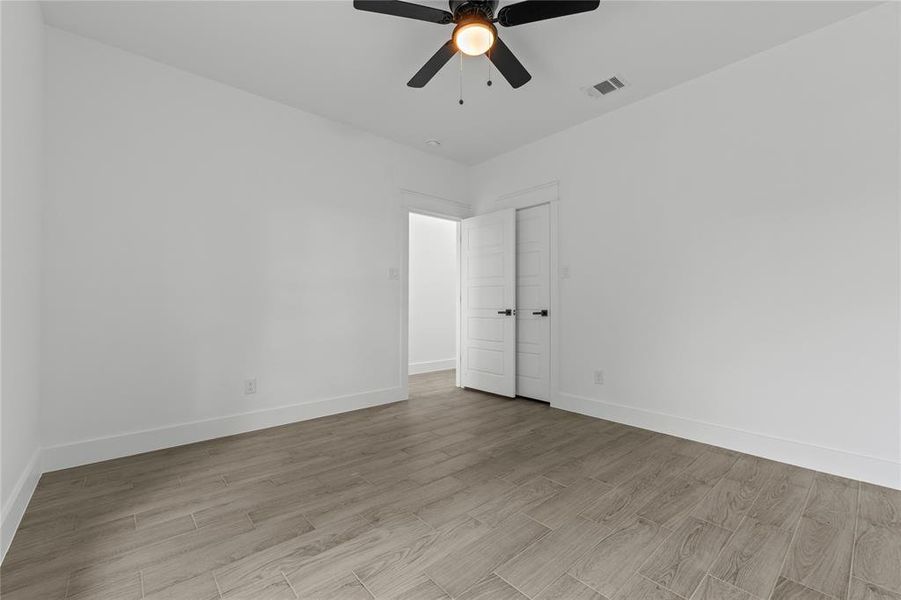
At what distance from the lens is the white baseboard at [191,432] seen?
2572 mm

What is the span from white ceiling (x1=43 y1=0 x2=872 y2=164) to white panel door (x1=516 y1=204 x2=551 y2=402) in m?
1.25

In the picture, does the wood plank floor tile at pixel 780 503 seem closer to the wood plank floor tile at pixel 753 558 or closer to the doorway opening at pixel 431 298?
the wood plank floor tile at pixel 753 558

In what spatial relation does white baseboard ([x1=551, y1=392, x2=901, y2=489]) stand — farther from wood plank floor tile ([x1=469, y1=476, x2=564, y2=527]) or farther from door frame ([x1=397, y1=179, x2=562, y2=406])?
wood plank floor tile ([x1=469, y1=476, x2=564, y2=527])

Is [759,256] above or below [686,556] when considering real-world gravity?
above

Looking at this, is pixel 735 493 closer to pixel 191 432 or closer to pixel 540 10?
pixel 540 10

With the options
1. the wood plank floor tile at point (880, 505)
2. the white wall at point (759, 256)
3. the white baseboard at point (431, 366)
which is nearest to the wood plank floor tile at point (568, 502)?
the wood plank floor tile at point (880, 505)

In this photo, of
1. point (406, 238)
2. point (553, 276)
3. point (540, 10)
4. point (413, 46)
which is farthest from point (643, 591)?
point (406, 238)

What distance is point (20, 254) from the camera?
203 cm

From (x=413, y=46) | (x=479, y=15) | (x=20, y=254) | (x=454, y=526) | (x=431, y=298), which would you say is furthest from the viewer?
(x=431, y=298)

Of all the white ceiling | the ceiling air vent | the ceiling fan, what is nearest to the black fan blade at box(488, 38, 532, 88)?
the ceiling fan

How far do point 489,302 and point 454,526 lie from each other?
316 cm

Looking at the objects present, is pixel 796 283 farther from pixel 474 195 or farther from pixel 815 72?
pixel 474 195

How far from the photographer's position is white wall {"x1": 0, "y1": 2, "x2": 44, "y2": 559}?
69.4 inches

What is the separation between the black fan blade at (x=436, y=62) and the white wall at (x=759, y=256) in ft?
6.61
